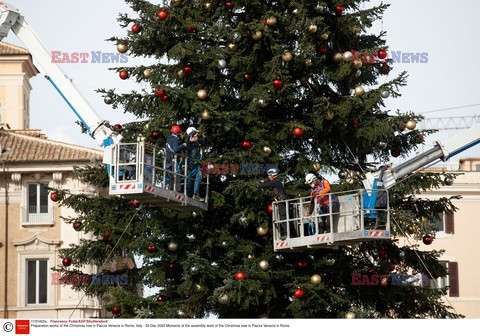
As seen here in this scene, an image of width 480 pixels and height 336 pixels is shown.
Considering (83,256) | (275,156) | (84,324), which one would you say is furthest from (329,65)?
(84,324)

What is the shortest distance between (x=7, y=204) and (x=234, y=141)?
2716 centimetres

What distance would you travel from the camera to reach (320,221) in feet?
99.6

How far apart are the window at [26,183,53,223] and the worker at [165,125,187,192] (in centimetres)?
2788

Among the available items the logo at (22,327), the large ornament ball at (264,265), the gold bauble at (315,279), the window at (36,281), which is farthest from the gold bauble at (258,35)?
the window at (36,281)

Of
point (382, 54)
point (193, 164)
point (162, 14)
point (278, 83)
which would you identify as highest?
point (162, 14)

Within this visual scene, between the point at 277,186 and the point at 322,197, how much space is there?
1.11 m

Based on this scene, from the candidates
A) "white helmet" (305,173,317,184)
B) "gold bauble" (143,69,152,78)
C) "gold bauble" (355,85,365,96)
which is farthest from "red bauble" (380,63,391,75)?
"gold bauble" (143,69,152,78)

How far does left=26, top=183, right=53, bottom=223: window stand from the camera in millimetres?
58375

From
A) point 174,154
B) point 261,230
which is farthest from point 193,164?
point 261,230

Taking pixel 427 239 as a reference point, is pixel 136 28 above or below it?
above

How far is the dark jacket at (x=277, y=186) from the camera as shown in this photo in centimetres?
3086

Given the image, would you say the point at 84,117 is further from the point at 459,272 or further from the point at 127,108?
the point at 459,272

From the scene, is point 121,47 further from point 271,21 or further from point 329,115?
point 329,115

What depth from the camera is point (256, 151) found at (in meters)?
32.3
